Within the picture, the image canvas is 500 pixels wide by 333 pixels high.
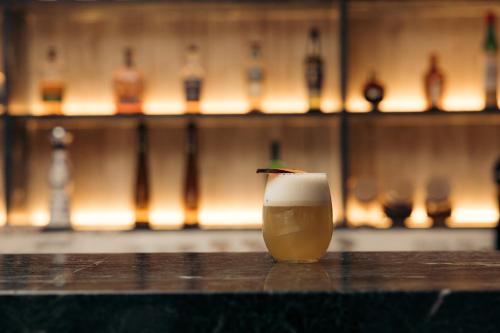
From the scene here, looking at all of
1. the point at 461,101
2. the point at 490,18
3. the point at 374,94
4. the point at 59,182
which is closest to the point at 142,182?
the point at 59,182

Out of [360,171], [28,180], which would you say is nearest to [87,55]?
[28,180]

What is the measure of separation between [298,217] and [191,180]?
1.73 meters

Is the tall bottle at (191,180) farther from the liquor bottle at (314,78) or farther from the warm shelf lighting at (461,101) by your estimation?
the warm shelf lighting at (461,101)

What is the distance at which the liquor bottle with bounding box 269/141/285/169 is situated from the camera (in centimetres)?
242

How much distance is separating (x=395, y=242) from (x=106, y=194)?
3.61 feet

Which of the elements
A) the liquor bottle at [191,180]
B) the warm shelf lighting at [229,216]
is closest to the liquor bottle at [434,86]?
the warm shelf lighting at [229,216]

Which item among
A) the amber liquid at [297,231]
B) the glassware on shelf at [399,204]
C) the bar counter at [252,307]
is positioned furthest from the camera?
the glassware on shelf at [399,204]

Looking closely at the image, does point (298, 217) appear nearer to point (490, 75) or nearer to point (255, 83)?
point (255, 83)

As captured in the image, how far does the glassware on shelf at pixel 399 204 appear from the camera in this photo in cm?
239

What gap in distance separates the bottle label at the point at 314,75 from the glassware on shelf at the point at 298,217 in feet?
5.22

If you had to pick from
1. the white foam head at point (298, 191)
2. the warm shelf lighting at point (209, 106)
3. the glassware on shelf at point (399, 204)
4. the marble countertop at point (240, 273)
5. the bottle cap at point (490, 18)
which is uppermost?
the bottle cap at point (490, 18)

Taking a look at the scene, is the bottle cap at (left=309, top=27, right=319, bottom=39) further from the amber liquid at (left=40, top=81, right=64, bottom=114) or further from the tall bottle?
the amber liquid at (left=40, top=81, right=64, bottom=114)

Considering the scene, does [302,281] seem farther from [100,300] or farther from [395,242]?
[395,242]

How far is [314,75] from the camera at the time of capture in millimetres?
2436
